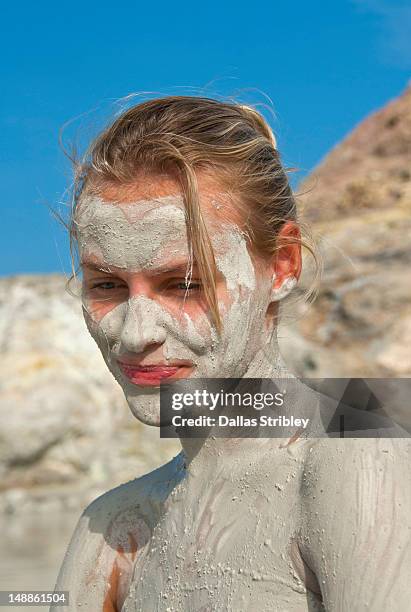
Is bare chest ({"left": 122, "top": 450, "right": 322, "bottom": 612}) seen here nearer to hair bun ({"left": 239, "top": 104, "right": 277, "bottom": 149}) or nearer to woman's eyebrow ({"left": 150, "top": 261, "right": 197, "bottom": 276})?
woman's eyebrow ({"left": 150, "top": 261, "right": 197, "bottom": 276})

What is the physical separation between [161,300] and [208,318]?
104 mm

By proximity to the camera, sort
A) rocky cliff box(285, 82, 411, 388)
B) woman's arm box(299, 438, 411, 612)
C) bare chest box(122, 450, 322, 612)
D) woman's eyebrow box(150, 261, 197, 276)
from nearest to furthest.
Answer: woman's arm box(299, 438, 411, 612) < bare chest box(122, 450, 322, 612) < woman's eyebrow box(150, 261, 197, 276) < rocky cliff box(285, 82, 411, 388)

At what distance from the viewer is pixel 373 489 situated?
1.63 metres

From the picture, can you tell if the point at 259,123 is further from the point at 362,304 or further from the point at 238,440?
the point at 362,304

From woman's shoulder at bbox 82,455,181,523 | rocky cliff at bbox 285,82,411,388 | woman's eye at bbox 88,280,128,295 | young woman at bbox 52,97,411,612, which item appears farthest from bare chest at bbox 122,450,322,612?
rocky cliff at bbox 285,82,411,388

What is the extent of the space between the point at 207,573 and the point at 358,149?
16637 millimetres

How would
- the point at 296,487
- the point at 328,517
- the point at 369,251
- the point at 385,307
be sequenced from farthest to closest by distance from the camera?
the point at 369,251
the point at 385,307
the point at 296,487
the point at 328,517

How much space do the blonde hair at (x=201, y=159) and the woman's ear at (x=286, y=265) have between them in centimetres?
2

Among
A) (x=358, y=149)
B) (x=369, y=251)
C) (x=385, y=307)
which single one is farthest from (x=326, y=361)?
(x=358, y=149)

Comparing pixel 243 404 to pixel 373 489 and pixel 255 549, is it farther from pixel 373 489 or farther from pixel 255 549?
pixel 373 489

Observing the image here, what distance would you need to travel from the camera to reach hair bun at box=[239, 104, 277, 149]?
7.11ft

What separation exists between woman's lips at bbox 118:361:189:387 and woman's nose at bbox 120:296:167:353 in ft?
0.16

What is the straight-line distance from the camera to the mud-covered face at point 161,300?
1921 millimetres

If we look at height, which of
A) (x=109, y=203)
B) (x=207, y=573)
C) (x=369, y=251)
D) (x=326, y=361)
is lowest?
(x=207, y=573)
